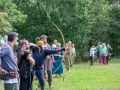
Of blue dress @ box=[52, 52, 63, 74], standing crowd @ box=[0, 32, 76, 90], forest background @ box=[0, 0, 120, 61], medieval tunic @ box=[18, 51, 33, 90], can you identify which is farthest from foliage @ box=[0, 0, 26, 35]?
medieval tunic @ box=[18, 51, 33, 90]

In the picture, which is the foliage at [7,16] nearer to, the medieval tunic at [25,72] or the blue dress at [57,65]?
the blue dress at [57,65]

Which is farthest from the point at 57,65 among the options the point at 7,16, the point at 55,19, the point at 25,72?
the point at 55,19

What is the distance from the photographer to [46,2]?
29.9 metres

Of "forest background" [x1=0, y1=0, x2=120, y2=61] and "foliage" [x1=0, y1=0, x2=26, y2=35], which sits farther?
"forest background" [x1=0, y1=0, x2=120, y2=61]

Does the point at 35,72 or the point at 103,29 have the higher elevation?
the point at 103,29

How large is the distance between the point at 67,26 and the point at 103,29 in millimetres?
5431

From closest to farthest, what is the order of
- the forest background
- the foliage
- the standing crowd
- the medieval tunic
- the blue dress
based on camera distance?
the standing crowd, the medieval tunic, the blue dress, the foliage, the forest background

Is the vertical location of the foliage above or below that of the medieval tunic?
above

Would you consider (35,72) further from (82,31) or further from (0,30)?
(82,31)

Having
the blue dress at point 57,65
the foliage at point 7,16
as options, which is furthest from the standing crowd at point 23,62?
the foliage at point 7,16

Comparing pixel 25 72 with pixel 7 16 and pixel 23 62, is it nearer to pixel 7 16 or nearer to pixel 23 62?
pixel 23 62

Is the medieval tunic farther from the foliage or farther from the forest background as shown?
the forest background

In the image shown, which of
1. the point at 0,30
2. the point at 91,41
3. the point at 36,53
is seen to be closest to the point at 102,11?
the point at 91,41

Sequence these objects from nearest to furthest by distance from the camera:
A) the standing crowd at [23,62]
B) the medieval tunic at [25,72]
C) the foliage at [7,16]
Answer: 1. the standing crowd at [23,62]
2. the medieval tunic at [25,72]
3. the foliage at [7,16]
